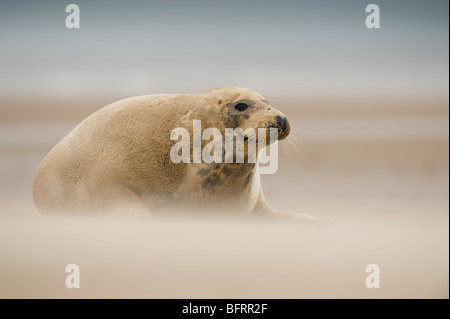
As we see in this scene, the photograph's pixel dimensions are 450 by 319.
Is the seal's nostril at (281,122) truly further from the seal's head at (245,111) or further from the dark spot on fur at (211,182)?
the dark spot on fur at (211,182)

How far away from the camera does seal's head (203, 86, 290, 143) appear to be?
4.18 m

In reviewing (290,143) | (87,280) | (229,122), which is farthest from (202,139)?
(87,280)

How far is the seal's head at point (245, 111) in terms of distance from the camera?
4.18 metres

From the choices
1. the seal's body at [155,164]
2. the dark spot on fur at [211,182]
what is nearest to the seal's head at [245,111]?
the seal's body at [155,164]

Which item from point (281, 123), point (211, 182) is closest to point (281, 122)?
point (281, 123)

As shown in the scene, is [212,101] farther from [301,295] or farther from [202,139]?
[301,295]

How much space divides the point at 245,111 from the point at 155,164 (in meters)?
0.57

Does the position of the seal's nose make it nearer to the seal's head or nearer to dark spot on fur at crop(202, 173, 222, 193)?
the seal's head

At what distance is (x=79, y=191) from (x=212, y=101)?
0.90 metres

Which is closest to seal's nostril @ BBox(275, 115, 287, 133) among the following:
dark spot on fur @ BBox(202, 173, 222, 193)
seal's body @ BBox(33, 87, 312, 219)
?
seal's body @ BBox(33, 87, 312, 219)

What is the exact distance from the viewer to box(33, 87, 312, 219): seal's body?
166 inches

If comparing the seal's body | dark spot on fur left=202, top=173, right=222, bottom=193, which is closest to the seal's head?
the seal's body

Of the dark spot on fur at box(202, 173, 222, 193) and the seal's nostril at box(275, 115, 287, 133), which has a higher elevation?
the seal's nostril at box(275, 115, 287, 133)

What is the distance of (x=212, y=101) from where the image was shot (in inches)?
171
